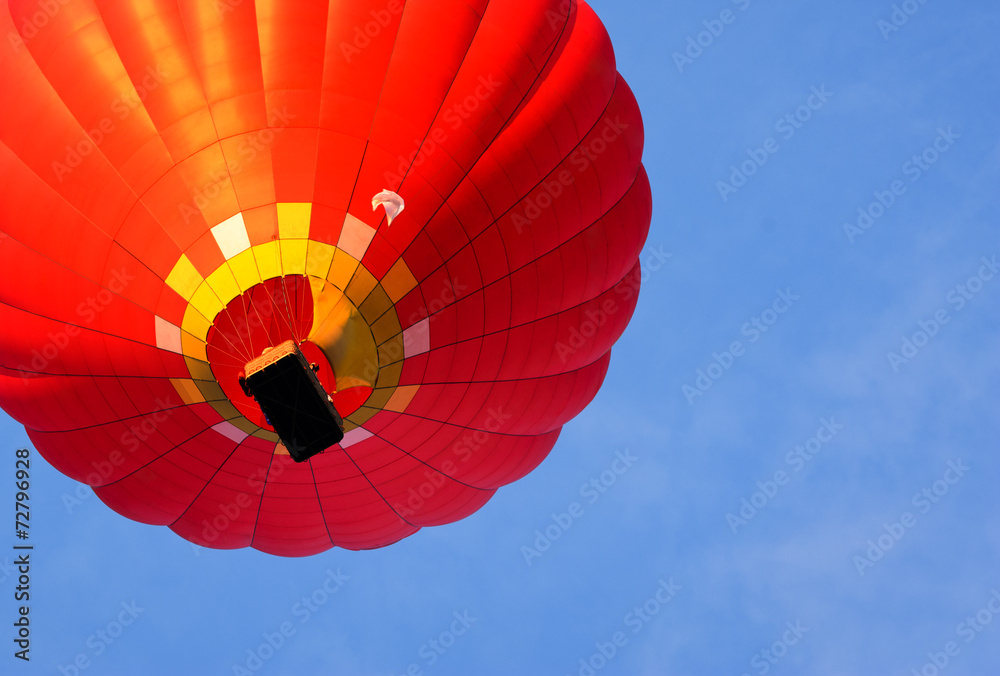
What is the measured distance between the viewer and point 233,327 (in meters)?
11.1

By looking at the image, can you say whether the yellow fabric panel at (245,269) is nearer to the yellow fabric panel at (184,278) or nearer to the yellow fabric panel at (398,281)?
the yellow fabric panel at (184,278)

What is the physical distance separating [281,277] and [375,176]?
59.9 inches

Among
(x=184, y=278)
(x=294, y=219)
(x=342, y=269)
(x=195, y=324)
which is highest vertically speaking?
(x=184, y=278)

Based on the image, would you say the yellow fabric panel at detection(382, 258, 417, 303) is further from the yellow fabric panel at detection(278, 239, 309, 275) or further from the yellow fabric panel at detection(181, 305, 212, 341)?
the yellow fabric panel at detection(181, 305, 212, 341)

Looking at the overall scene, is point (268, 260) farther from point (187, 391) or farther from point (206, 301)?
point (187, 391)

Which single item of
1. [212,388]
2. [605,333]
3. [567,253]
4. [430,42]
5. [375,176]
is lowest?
[605,333]

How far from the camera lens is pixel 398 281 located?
11000 mm

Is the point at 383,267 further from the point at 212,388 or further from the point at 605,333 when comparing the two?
the point at 605,333

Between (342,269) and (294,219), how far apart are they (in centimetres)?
75

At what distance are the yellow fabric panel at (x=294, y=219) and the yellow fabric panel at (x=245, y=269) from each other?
0.43 metres

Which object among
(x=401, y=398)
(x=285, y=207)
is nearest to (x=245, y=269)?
(x=285, y=207)

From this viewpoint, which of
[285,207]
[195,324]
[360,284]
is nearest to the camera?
[285,207]

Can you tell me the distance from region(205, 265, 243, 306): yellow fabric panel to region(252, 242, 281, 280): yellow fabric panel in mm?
316

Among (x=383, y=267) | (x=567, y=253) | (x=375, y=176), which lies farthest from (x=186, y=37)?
(x=567, y=253)
